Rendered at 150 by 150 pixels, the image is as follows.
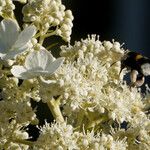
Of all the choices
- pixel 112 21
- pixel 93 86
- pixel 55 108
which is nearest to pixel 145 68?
pixel 93 86

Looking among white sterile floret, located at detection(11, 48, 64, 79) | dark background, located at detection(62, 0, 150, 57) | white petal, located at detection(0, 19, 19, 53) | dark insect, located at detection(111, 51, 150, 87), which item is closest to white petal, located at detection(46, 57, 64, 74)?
white sterile floret, located at detection(11, 48, 64, 79)

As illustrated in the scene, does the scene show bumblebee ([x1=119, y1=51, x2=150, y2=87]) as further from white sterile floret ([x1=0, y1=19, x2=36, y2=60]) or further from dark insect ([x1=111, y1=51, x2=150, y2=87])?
white sterile floret ([x1=0, y1=19, x2=36, y2=60])

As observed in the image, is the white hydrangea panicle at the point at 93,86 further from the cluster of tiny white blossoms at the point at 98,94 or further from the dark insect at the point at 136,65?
the dark insect at the point at 136,65

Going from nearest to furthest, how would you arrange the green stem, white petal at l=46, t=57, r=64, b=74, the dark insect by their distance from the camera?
white petal at l=46, t=57, r=64, b=74 → the green stem → the dark insect

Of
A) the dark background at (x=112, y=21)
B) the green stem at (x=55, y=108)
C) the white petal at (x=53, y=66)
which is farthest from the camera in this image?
the dark background at (x=112, y=21)

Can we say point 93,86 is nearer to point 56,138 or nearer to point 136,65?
point 56,138

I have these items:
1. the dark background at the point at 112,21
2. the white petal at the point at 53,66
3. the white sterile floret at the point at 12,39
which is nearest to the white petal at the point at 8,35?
the white sterile floret at the point at 12,39

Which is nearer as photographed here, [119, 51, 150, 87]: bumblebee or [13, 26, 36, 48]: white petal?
[13, 26, 36, 48]: white petal

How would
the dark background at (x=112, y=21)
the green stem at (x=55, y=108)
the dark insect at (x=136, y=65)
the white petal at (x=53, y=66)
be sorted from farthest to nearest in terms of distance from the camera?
the dark background at (x=112, y=21), the dark insect at (x=136, y=65), the green stem at (x=55, y=108), the white petal at (x=53, y=66)
